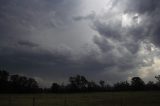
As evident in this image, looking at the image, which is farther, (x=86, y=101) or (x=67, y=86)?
(x=67, y=86)

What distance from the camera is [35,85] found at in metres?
170

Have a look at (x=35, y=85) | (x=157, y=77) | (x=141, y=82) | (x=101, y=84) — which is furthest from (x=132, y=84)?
(x=35, y=85)

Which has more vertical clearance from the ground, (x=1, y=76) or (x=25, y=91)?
(x=1, y=76)

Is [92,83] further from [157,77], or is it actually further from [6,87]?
[6,87]

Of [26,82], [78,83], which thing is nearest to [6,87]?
[26,82]

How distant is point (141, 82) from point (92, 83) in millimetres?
37312

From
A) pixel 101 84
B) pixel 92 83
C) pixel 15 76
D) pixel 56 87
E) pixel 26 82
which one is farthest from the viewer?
pixel 101 84

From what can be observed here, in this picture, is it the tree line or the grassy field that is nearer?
the grassy field

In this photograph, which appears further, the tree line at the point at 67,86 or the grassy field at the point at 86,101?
the tree line at the point at 67,86

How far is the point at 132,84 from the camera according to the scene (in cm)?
15275

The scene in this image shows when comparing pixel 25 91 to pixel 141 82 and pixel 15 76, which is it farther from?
pixel 141 82

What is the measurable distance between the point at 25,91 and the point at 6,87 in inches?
391

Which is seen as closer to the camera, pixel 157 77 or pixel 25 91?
pixel 25 91

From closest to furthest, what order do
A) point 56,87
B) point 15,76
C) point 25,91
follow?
point 25,91
point 56,87
point 15,76
